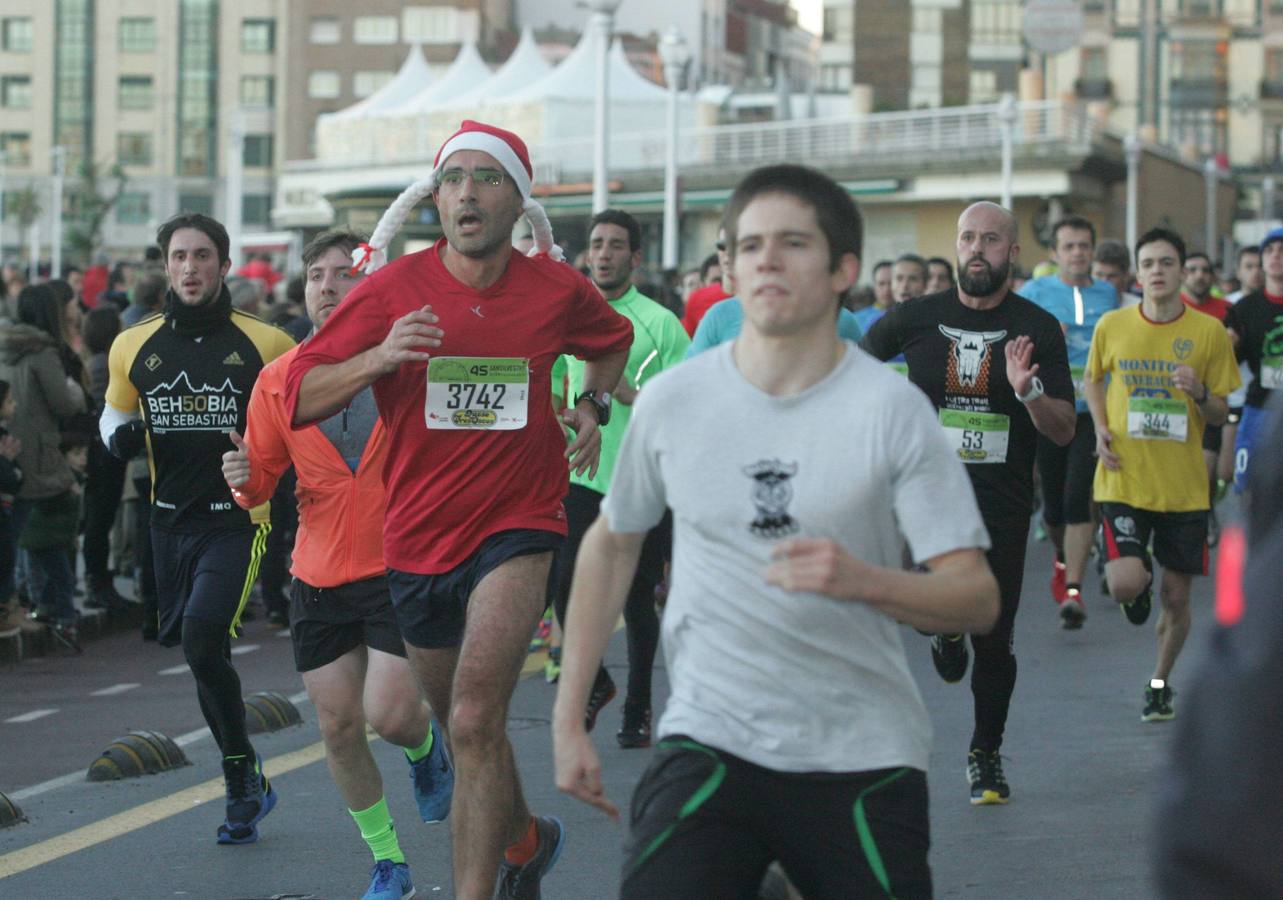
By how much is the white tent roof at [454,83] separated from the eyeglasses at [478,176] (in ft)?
202

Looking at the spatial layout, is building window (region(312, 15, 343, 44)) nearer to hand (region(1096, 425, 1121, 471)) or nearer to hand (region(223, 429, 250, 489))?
hand (region(1096, 425, 1121, 471))

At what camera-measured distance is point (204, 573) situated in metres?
7.33

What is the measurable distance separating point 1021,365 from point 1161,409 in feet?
8.94

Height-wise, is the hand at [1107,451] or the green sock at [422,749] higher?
the hand at [1107,451]

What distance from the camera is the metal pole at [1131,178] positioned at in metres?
50.9

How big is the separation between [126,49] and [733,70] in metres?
31.9

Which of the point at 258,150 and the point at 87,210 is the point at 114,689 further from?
the point at 258,150

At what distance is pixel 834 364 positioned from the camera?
3.84m

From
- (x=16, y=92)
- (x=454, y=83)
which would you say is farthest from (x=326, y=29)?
(x=454, y=83)

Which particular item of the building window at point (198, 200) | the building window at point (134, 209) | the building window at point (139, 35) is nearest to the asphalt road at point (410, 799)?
the building window at point (134, 209)

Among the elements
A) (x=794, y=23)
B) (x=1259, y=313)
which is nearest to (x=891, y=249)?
(x=1259, y=313)

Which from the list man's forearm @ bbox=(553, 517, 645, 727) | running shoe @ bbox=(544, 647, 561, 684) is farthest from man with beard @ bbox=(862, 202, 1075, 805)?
man's forearm @ bbox=(553, 517, 645, 727)

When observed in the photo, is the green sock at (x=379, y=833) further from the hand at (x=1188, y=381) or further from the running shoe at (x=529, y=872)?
the hand at (x=1188, y=381)

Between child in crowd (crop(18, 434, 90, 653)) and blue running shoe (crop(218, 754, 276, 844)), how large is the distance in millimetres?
5623
